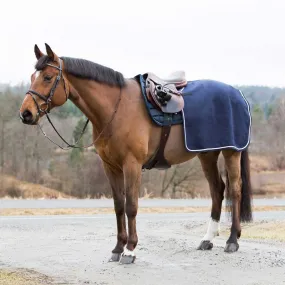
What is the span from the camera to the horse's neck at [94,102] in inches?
361

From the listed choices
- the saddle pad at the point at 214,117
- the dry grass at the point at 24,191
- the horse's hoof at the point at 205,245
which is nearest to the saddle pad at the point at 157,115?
the saddle pad at the point at 214,117

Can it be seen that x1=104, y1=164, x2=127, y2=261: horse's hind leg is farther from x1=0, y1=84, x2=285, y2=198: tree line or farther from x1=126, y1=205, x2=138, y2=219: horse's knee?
x1=0, y1=84, x2=285, y2=198: tree line

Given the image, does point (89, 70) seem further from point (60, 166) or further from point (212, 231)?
point (60, 166)

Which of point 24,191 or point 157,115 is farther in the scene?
point 24,191

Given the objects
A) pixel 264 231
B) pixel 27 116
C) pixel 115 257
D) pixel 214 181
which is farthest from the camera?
pixel 264 231

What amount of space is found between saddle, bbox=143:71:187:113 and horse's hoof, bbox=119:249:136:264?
2.06 m

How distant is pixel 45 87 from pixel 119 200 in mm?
1997

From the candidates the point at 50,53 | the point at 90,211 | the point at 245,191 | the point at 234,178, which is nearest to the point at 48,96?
the point at 50,53

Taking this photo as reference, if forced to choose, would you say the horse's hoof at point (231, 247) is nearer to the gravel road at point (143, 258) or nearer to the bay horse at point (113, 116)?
the gravel road at point (143, 258)

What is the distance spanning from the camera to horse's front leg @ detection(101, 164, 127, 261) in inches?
374

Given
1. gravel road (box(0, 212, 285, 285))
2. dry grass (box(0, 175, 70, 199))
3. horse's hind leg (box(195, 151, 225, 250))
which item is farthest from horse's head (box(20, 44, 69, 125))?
dry grass (box(0, 175, 70, 199))

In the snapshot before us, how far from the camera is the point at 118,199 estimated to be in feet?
31.4

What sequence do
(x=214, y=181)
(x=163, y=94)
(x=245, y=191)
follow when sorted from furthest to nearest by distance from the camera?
(x=214, y=181) < (x=245, y=191) < (x=163, y=94)

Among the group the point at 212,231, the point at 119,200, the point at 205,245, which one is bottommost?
the point at 205,245
